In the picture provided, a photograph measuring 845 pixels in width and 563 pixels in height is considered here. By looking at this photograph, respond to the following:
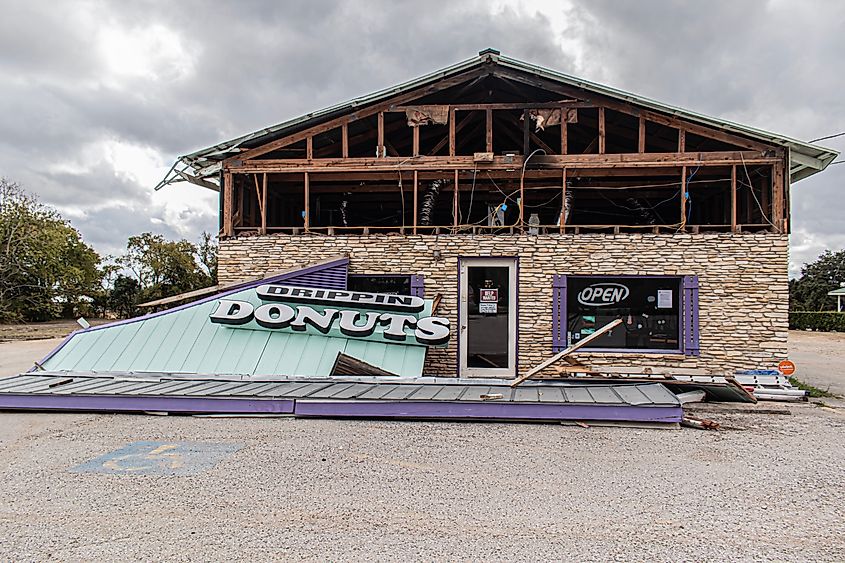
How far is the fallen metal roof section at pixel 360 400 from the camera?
680 centimetres

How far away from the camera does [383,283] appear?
35.9 feet

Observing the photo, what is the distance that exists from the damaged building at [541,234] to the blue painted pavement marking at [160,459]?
16.7 ft

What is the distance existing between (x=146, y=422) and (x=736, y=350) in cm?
908

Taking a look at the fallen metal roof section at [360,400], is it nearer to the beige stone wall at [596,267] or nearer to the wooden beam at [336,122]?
the beige stone wall at [596,267]

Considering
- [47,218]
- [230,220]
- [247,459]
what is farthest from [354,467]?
[47,218]

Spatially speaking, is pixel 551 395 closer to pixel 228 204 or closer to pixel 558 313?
pixel 558 313

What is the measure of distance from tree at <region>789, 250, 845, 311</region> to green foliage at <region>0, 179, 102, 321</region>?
4838 centimetres

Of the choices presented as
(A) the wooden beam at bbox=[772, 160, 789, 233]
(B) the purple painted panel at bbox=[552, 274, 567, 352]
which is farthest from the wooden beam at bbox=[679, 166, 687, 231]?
(B) the purple painted panel at bbox=[552, 274, 567, 352]

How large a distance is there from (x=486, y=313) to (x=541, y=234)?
1.75m

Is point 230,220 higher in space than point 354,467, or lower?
higher

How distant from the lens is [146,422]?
6.92 m

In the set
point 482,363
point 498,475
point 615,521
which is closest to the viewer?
point 615,521

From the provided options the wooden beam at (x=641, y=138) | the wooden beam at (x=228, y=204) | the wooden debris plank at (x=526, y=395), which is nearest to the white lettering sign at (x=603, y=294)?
the wooden beam at (x=641, y=138)

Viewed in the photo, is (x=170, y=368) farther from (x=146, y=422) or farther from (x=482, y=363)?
(x=482, y=363)
